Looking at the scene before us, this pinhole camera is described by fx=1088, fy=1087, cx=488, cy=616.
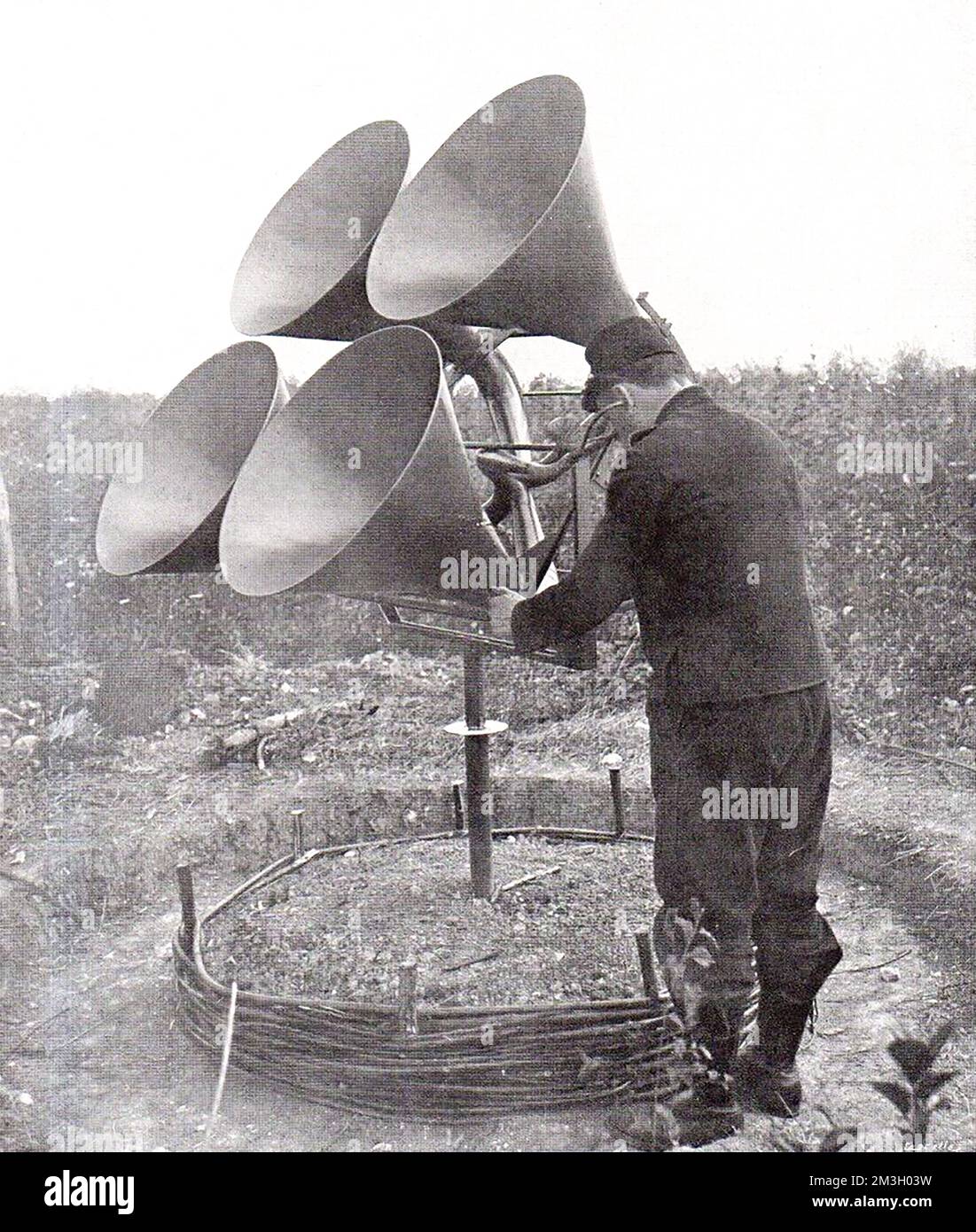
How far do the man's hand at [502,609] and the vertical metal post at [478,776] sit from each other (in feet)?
2.36

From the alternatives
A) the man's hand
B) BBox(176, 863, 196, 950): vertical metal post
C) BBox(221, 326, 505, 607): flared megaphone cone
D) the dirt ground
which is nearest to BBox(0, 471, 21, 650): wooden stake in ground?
the dirt ground

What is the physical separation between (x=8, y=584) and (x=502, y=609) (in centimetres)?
272

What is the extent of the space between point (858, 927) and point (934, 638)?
1.55 metres

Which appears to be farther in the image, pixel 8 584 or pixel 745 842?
pixel 8 584

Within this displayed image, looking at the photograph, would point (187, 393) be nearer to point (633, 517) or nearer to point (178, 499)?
point (178, 499)

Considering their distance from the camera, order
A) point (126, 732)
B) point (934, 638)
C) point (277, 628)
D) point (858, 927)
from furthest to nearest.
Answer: point (277, 628)
point (126, 732)
point (934, 638)
point (858, 927)

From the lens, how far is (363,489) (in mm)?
3186

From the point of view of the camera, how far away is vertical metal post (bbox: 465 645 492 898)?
12.4 ft

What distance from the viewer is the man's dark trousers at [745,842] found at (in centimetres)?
274

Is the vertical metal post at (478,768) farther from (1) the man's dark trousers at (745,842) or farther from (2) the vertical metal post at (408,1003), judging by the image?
(1) the man's dark trousers at (745,842)

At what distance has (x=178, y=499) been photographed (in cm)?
360

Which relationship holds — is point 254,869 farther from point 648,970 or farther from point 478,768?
point 648,970

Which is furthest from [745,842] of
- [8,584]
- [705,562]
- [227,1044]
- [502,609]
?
[8,584]
